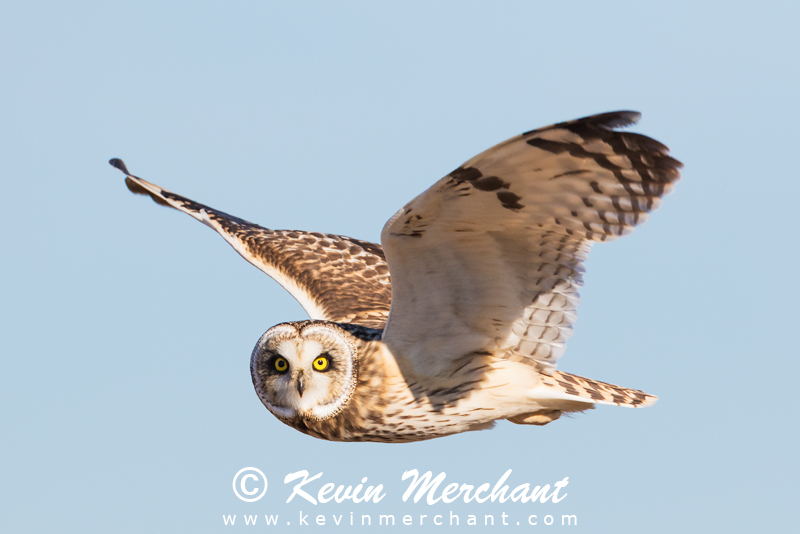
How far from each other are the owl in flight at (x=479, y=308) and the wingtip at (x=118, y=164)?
246 cm

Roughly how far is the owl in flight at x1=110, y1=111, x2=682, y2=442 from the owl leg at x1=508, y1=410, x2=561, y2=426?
0.01 meters

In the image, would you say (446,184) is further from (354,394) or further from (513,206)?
(354,394)

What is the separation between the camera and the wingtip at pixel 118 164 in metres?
7.39

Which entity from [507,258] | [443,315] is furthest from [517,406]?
[507,258]

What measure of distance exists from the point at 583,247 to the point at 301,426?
199 centimetres

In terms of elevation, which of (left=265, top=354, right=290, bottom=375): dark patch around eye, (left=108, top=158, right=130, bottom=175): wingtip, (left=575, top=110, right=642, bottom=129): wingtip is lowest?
(left=265, top=354, right=290, bottom=375): dark patch around eye

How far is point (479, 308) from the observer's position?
4.96 metres

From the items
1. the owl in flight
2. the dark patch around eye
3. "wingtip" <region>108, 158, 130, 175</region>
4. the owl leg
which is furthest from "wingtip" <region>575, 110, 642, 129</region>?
"wingtip" <region>108, 158, 130, 175</region>

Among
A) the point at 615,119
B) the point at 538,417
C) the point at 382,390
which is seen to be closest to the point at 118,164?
the point at 382,390

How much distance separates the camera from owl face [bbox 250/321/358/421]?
4934mm

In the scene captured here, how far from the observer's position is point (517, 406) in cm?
534

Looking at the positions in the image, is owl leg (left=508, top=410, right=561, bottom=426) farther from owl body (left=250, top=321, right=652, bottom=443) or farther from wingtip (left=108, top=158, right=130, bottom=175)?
wingtip (left=108, top=158, right=130, bottom=175)

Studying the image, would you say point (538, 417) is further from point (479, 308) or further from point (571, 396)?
point (479, 308)

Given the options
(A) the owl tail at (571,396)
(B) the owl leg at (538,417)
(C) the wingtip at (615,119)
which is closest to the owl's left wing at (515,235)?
(C) the wingtip at (615,119)
